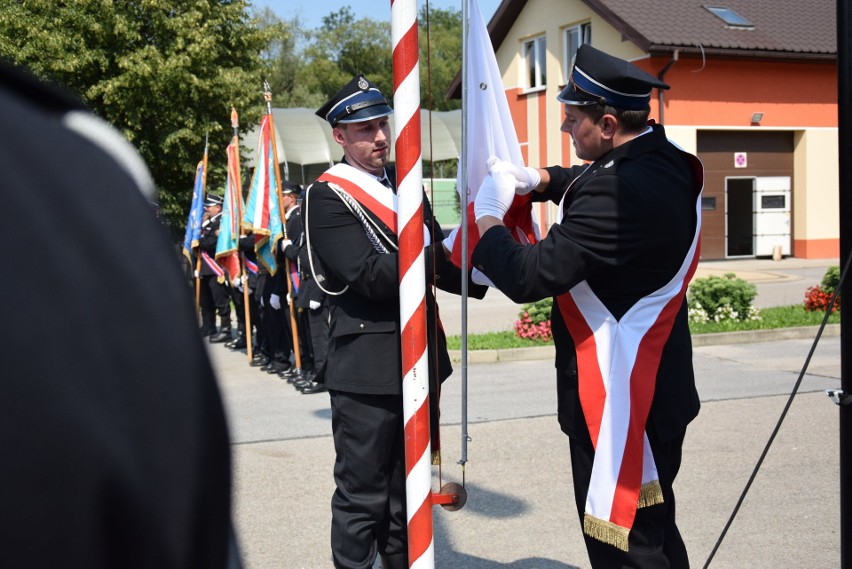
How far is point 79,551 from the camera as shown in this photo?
0.67 metres

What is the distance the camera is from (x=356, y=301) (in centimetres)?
374

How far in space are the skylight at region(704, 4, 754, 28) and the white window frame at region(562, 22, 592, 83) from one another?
303 centimetres

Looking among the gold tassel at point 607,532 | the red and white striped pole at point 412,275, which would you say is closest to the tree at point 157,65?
the red and white striped pole at point 412,275

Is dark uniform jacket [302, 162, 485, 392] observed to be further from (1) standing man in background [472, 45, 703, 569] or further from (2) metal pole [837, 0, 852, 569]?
(2) metal pole [837, 0, 852, 569]

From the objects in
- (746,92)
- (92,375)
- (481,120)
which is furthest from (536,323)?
(746,92)

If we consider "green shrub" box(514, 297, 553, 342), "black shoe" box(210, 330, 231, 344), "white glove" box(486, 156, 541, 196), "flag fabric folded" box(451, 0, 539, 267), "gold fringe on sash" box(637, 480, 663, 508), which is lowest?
"black shoe" box(210, 330, 231, 344)

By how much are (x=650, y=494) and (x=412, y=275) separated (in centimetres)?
103

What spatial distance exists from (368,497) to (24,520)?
306 centimetres

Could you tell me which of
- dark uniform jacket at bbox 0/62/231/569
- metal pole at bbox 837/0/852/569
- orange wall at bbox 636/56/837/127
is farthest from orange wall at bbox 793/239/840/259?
dark uniform jacket at bbox 0/62/231/569

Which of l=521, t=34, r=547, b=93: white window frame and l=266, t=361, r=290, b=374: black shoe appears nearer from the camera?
l=266, t=361, r=290, b=374: black shoe

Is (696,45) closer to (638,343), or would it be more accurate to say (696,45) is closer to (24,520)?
(638,343)

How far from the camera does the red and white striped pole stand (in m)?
2.96

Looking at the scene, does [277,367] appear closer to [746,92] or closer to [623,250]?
[623,250]

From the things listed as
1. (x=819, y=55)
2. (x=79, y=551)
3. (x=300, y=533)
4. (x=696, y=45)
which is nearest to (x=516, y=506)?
(x=300, y=533)
